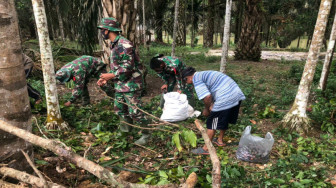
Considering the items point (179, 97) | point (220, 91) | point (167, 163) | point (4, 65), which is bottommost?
point (167, 163)

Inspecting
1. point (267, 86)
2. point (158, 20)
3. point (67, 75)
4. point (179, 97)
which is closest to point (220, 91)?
point (179, 97)

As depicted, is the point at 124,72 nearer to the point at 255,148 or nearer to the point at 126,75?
the point at 126,75

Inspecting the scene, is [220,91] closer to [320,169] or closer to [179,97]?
[179,97]

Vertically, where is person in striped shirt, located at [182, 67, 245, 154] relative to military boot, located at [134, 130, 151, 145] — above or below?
above

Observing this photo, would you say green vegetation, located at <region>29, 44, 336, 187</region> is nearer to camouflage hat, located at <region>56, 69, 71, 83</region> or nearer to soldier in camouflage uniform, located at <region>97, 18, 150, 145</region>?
soldier in camouflage uniform, located at <region>97, 18, 150, 145</region>

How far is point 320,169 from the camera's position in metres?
2.77

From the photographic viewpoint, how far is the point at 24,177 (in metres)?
1.51

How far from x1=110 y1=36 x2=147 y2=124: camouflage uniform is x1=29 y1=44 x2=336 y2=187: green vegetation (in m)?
0.42

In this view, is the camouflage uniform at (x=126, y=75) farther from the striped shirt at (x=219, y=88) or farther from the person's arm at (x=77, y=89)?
the person's arm at (x=77, y=89)

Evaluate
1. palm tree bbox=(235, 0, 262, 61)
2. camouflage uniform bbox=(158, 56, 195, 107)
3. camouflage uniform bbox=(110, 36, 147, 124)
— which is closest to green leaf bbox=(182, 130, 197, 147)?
camouflage uniform bbox=(110, 36, 147, 124)

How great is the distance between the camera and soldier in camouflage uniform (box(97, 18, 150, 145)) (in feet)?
10.4

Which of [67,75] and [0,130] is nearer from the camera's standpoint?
[0,130]

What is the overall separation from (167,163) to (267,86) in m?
4.47

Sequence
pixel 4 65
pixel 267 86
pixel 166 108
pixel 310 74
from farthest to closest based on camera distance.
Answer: pixel 267 86
pixel 166 108
pixel 310 74
pixel 4 65
